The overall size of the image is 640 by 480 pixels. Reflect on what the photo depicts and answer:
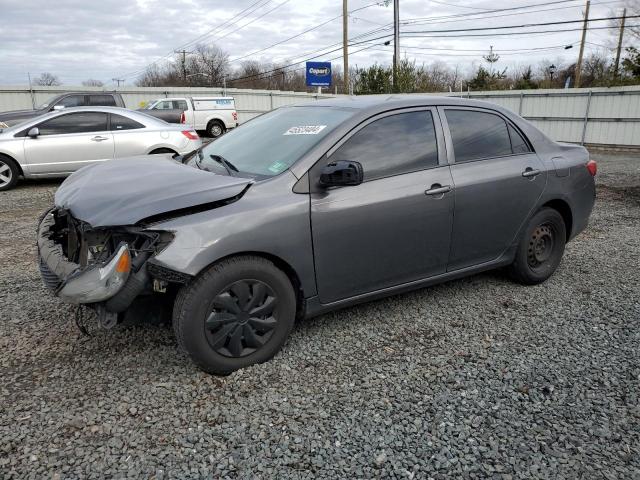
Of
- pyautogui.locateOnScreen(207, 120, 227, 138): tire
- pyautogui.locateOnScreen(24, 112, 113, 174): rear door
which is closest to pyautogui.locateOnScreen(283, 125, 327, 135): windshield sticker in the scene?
pyautogui.locateOnScreen(24, 112, 113, 174): rear door

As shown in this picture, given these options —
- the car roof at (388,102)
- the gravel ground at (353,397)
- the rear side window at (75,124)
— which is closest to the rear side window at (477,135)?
the car roof at (388,102)

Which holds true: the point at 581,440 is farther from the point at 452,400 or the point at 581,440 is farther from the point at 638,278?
the point at 638,278

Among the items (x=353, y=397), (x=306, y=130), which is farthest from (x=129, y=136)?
(x=353, y=397)

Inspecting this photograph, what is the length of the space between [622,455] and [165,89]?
89.6 ft

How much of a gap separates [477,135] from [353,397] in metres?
2.32

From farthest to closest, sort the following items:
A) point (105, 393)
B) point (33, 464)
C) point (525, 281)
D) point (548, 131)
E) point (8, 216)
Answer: point (548, 131) → point (8, 216) → point (525, 281) → point (105, 393) → point (33, 464)

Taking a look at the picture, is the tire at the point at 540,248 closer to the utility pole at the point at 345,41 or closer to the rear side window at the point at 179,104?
the rear side window at the point at 179,104

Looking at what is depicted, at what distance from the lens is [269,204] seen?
9.73 feet

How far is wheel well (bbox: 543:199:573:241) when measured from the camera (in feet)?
14.4

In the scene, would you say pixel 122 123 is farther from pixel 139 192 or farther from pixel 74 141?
pixel 139 192

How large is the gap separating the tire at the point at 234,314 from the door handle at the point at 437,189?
1239 millimetres

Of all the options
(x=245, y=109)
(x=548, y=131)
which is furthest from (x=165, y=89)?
(x=548, y=131)

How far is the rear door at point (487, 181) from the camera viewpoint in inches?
148

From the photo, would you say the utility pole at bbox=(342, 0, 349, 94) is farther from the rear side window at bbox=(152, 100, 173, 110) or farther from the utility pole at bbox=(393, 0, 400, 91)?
the rear side window at bbox=(152, 100, 173, 110)
